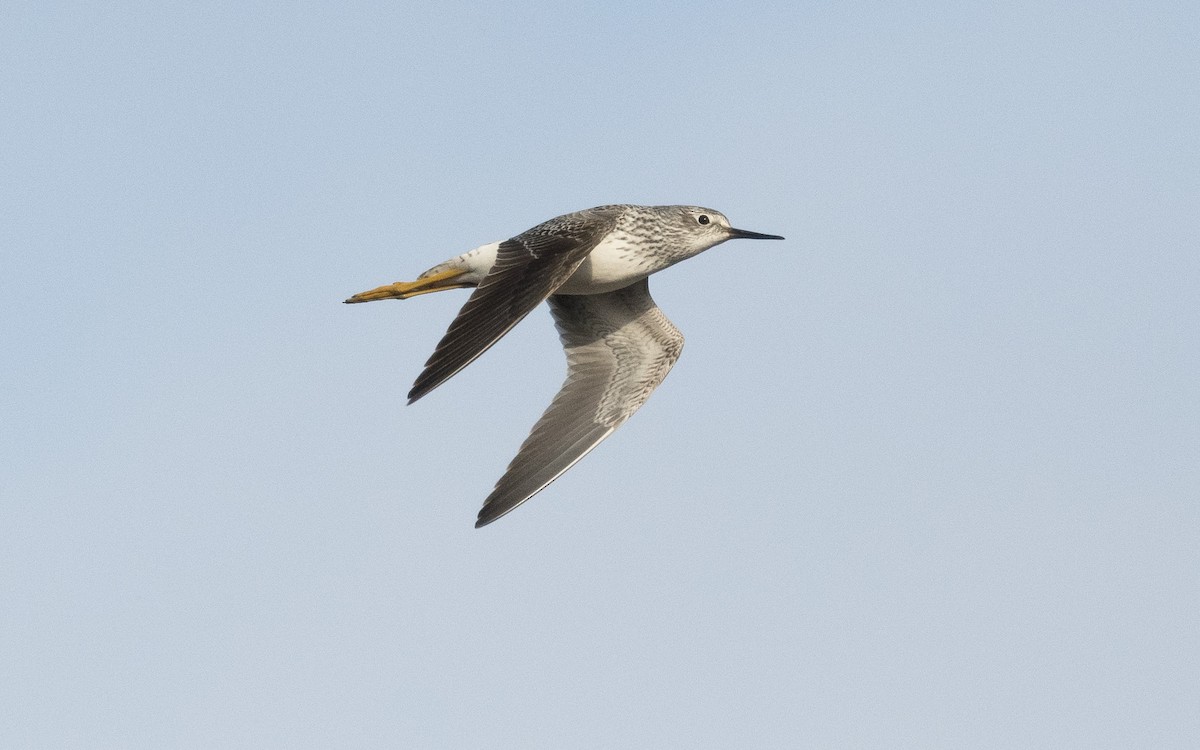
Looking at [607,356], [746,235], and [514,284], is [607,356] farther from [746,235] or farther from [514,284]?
[514,284]

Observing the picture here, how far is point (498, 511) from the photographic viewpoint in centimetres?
1742

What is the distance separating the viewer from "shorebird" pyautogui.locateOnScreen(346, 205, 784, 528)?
588 inches

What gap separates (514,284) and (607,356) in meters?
4.12

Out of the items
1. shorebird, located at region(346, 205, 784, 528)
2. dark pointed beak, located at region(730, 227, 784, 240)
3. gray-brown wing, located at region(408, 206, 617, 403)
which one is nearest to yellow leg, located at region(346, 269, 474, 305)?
shorebird, located at region(346, 205, 784, 528)

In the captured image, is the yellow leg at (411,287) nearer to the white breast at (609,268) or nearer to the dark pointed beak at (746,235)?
the white breast at (609,268)

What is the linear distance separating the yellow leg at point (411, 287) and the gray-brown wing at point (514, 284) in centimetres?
110

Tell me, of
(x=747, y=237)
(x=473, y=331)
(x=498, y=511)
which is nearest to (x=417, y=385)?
(x=473, y=331)

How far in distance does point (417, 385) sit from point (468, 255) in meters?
4.10

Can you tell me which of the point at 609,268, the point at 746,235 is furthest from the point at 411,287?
the point at 746,235

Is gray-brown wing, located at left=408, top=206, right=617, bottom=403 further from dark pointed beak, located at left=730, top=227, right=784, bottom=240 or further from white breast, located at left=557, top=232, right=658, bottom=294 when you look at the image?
dark pointed beak, located at left=730, top=227, right=784, bottom=240

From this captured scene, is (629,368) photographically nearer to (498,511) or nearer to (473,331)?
(498,511)

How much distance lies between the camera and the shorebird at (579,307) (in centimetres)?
1495

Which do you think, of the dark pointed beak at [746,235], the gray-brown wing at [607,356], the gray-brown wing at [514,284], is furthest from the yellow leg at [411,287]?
the dark pointed beak at [746,235]

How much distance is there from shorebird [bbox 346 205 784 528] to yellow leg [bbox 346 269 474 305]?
1cm
